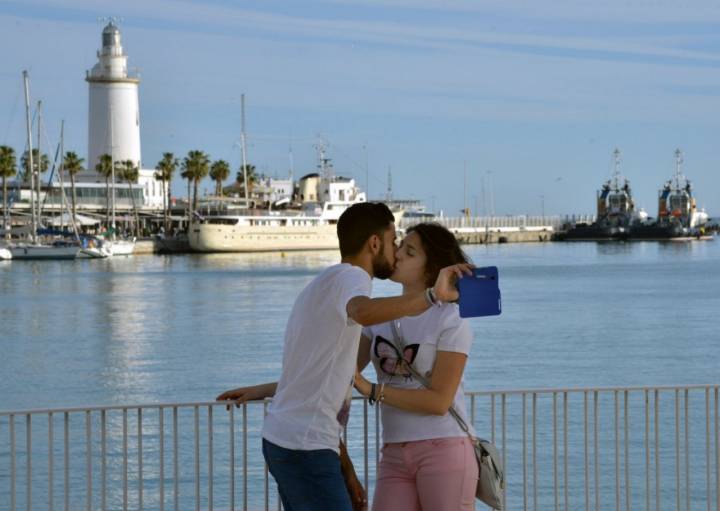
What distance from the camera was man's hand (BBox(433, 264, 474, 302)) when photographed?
4.50m

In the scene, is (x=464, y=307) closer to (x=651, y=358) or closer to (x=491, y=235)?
(x=651, y=358)

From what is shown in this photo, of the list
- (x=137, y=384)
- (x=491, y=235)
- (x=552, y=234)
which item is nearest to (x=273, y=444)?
(x=137, y=384)

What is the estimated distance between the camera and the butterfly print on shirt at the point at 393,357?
5.04 metres

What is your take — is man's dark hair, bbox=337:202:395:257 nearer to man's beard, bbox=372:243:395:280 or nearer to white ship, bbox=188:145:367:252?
man's beard, bbox=372:243:395:280

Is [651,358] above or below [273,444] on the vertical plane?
below

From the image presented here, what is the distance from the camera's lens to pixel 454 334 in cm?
497

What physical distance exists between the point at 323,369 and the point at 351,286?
0.34 m

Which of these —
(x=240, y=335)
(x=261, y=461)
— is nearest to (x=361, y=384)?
(x=261, y=461)

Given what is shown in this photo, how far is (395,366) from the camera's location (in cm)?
507

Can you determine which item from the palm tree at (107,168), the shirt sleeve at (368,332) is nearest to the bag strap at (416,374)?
the shirt sleeve at (368,332)

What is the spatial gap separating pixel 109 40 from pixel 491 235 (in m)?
68.1

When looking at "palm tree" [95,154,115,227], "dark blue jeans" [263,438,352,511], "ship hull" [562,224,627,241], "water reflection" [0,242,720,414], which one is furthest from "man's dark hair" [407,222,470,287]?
"ship hull" [562,224,627,241]

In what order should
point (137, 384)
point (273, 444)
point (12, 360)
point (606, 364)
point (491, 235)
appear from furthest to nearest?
1. point (491, 235)
2. point (12, 360)
3. point (606, 364)
4. point (137, 384)
5. point (273, 444)

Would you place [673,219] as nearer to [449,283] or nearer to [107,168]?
[107,168]
